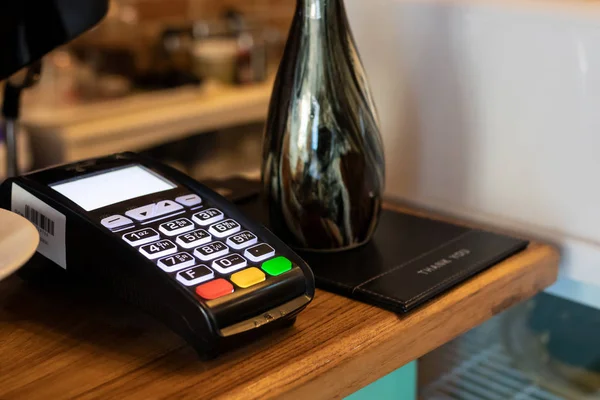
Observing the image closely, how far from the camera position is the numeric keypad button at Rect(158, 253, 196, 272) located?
14.9 inches

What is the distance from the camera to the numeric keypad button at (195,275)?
37cm

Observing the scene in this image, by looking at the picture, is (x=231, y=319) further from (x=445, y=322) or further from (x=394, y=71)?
(x=394, y=71)

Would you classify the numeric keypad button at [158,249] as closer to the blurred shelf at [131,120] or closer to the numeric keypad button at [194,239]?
the numeric keypad button at [194,239]

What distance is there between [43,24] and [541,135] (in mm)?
355

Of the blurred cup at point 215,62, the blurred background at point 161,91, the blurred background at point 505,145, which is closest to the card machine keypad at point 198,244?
the blurred background at point 505,145

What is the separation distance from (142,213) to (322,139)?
13cm

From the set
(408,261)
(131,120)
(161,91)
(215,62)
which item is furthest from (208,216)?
(215,62)

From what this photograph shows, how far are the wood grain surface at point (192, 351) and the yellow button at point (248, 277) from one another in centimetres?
3

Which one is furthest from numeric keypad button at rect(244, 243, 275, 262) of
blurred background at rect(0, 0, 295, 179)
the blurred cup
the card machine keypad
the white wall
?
the blurred cup

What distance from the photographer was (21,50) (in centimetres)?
52

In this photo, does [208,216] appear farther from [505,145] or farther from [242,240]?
[505,145]

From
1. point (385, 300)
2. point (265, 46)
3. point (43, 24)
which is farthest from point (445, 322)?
point (265, 46)

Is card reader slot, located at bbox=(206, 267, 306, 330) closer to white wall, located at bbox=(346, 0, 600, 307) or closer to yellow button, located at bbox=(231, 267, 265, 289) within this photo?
yellow button, located at bbox=(231, 267, 265, 289)

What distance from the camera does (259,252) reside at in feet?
1.33
